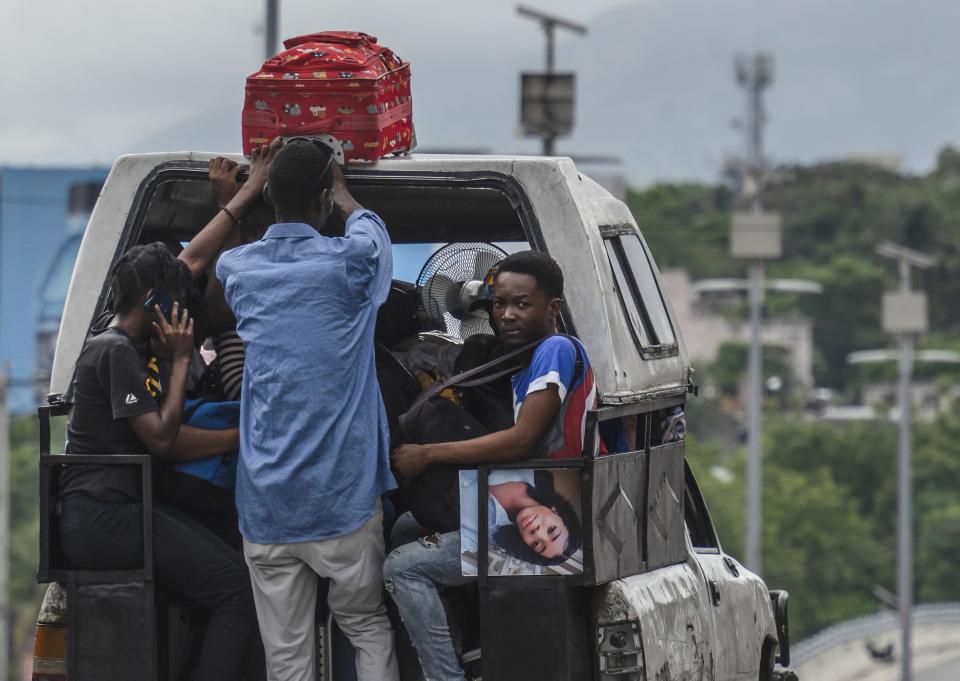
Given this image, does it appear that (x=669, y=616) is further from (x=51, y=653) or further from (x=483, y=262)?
(x=51, y=653)

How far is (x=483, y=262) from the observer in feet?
24.5

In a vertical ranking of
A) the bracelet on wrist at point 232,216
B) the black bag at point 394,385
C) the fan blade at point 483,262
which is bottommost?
the black bag at point 394,385

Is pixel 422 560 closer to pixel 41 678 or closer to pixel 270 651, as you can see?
pixel 270 651

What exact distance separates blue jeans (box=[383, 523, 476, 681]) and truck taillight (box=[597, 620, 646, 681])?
0.41 meters

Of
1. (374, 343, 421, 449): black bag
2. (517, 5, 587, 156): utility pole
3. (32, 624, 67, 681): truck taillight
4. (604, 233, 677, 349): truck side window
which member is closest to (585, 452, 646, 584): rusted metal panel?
(604, 233, 677, 349): truck side window

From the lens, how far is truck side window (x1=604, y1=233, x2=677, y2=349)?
673 centimetres

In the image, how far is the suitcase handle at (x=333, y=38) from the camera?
272 inches

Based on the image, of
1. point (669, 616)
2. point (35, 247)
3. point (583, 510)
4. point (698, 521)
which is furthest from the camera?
point (35, 247)

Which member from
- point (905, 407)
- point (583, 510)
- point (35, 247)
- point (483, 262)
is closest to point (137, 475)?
point (583, 510)

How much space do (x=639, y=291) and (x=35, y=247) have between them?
195ft

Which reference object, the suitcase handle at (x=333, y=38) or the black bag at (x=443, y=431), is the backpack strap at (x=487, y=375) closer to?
the black bag at (x=443, y=431)

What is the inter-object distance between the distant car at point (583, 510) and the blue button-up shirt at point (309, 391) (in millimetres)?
380

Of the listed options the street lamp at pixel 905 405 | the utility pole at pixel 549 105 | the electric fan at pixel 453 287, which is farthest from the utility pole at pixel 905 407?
the electric fan at pixel 453 287

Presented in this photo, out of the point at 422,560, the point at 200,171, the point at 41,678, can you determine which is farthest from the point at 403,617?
the point at 200,171
